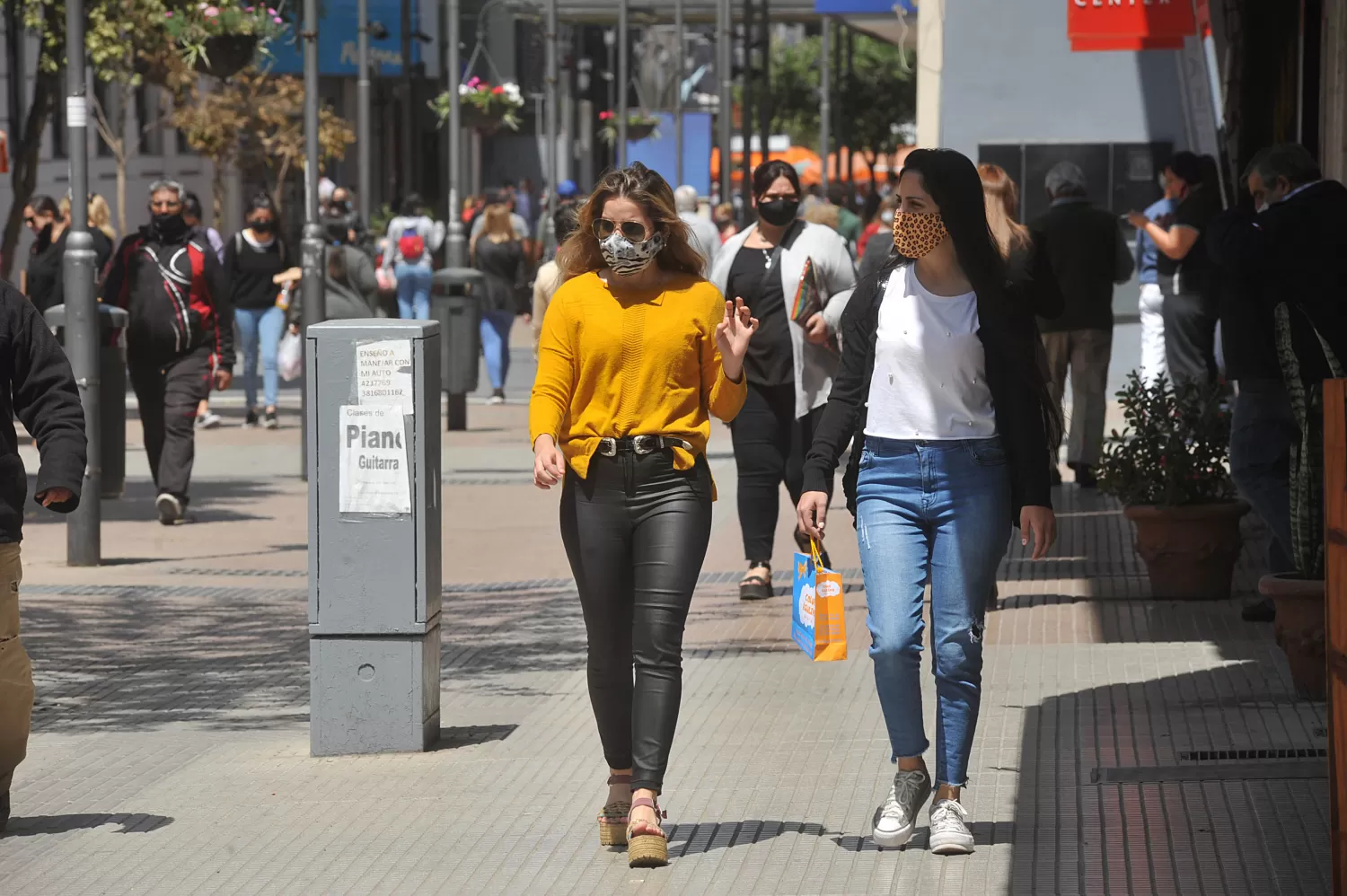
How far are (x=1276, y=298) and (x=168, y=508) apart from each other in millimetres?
7145

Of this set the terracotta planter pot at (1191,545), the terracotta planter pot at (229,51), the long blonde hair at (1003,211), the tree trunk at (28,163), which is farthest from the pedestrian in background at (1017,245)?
the terracotta planter pot at (229,51)

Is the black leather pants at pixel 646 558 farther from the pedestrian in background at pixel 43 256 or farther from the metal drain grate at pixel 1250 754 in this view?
the pedestrian in background at pixel 43 256

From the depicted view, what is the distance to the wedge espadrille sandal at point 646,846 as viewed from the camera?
5.59 metres

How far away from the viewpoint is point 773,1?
154 ft

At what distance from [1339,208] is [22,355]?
452cm

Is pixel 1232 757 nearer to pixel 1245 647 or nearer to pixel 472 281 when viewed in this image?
pixel 1245 647

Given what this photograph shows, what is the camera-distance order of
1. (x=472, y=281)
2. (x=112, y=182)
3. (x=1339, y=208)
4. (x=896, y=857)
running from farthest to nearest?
(x=112, y=182) < (x=472, y=281) < (x=1339, y=208) < (x=896, y=857)

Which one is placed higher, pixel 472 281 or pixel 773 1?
pixel 773 1

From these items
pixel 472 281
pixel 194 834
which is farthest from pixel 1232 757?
pixel 472 281

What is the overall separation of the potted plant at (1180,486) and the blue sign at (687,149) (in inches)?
1769

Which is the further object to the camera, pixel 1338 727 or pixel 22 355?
pixel 22 355

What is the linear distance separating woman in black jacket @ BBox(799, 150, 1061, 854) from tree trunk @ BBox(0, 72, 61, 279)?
14251 millimetres

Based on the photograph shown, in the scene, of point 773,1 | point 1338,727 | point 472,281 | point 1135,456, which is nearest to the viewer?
point 1338,727

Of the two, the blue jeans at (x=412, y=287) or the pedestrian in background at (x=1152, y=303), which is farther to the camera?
the blue jeans at (x=412, y=287)
